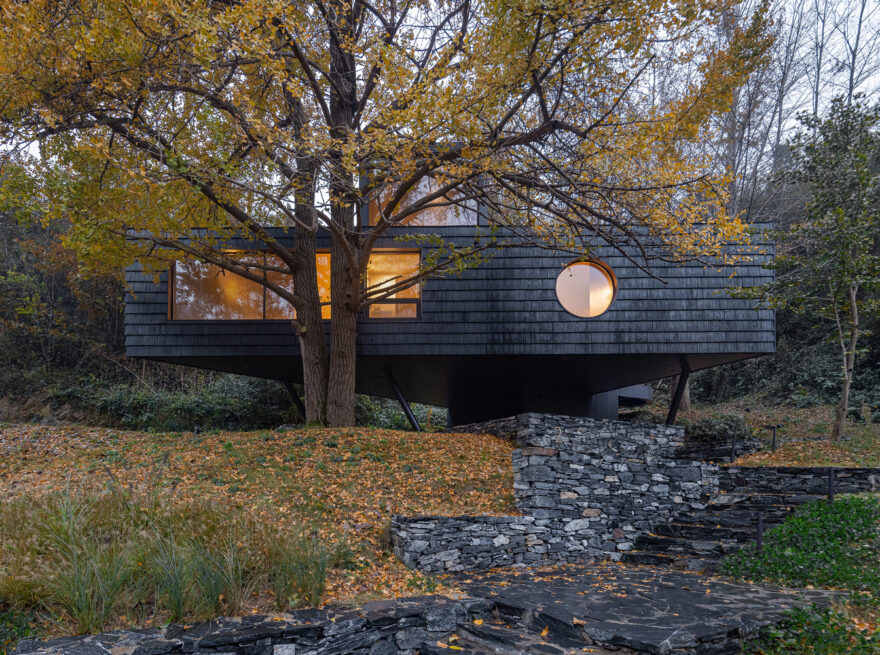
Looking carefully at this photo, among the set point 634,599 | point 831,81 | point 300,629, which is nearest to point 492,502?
point 634,599

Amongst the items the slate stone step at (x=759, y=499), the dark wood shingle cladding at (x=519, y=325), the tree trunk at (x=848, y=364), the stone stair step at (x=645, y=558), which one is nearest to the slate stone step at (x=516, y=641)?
the stone stair step at (x=645, y=558)

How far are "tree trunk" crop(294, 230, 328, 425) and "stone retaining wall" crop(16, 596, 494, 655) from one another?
18.2ft

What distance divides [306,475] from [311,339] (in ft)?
10.6

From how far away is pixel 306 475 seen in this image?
716cm

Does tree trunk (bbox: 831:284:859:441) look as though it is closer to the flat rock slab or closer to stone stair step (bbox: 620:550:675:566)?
stone stair step (bbox: 620:550:675:566)

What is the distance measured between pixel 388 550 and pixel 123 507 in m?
2.64

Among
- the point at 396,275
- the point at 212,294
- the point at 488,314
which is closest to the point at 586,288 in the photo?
the point at 488,314

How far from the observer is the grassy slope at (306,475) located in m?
5.73

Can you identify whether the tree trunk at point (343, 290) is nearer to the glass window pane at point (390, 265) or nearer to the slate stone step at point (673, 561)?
the glass window pane at point (390, 265)

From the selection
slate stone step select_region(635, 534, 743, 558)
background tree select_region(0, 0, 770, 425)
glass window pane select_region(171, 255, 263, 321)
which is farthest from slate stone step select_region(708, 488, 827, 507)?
glass window pane select_region(171, 255, 263, 321)

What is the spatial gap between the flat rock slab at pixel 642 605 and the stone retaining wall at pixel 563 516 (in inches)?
15.4

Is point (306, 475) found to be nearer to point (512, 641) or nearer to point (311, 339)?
point (311, 339)

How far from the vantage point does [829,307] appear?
35.8ft

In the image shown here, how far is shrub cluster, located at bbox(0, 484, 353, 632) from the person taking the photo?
12.9ft
